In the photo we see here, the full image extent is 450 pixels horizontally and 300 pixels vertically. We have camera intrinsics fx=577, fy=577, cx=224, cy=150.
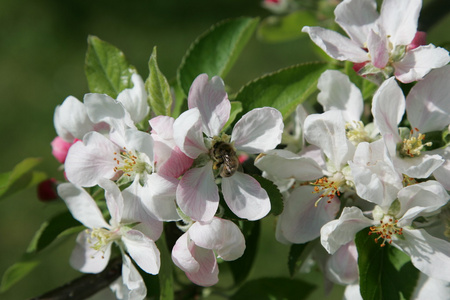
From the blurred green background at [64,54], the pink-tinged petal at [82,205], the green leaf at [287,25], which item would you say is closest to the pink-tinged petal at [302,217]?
the pink-tinged petal at [82,205]

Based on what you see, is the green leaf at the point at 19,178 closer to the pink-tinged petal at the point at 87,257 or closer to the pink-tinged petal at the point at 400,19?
the pink-tinged petal at the point at 87,257

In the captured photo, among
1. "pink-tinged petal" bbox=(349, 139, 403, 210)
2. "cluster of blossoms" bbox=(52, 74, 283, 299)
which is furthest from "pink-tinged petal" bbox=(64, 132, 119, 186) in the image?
"pink-tinged petal" bbox=(349, 139, 403, 210)

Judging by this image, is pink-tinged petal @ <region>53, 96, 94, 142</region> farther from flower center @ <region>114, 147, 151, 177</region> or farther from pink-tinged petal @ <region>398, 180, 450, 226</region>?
pink-tinged petal @ <region>398, 180, 450, 226</region>

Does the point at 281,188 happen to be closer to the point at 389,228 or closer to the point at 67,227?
the point at 389,228

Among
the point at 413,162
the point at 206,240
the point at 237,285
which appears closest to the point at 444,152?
the point at 413,162

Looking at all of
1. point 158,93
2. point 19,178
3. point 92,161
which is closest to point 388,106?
point 158,93

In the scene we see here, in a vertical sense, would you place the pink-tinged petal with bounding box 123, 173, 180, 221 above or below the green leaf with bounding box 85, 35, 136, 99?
below

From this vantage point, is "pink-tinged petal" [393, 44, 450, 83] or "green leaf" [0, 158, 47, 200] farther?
"green leaf" [0, 158, 47, 200]
